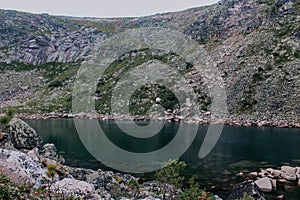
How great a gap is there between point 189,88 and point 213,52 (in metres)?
27.0

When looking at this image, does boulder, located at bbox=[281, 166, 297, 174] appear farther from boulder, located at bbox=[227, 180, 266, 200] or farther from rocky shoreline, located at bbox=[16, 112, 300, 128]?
rocky shoreline, located at bbox=[16, 112, 300, 128]

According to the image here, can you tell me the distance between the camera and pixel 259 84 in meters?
108

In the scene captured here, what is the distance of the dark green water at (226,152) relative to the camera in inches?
1679

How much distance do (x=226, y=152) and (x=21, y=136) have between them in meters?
36.4

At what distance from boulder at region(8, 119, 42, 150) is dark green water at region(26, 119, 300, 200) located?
1547 centimetres

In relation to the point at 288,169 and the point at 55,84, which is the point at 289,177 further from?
the point at 55,84

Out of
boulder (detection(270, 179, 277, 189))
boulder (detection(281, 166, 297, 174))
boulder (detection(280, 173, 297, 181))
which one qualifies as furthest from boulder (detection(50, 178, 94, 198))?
boulder (detection(281, 166, 297, 174))

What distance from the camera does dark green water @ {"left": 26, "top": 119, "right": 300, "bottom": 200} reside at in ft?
140

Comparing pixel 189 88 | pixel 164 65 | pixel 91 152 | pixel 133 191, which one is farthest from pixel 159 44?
pixel 133 191

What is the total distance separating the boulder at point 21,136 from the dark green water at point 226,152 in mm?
15470

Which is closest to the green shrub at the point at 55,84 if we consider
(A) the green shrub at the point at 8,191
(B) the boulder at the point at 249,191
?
(B) the boulder at the point at 249,191

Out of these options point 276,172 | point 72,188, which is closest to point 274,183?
point 276,172

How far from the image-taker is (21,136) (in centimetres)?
3341

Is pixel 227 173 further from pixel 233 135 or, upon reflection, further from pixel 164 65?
pixel 164 65
